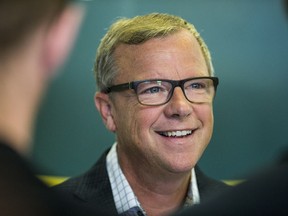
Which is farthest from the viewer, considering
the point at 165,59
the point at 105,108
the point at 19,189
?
the point at 105,108

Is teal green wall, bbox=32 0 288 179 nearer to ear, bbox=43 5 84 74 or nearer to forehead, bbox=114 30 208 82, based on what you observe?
forehead, bbox=114 30 208 82

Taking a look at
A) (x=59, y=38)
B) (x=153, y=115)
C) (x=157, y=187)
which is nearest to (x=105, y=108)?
(x=153, y=115)

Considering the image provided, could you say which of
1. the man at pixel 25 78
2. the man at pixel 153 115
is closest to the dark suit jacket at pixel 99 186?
the man at pixel 153 115

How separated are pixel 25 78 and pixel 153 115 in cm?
73

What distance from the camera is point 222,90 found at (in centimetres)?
135

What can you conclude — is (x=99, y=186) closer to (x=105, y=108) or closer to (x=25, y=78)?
(x=105, y=108)

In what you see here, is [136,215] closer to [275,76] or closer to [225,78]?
[225,78]

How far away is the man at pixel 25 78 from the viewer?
20.8 inches

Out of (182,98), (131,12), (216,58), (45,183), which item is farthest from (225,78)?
(45,183)

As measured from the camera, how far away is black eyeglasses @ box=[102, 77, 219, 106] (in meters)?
1.22

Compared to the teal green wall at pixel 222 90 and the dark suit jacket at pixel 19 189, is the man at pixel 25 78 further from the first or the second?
the teal green wall at pixel 222 90

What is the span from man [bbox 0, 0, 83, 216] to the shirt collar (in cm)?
64

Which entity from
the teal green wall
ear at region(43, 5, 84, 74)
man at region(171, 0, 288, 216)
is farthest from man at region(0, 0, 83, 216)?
the teal green wall

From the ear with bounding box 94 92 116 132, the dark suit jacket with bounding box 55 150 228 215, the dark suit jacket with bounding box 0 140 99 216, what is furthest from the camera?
the ear with bounding box 94 92 116 132
